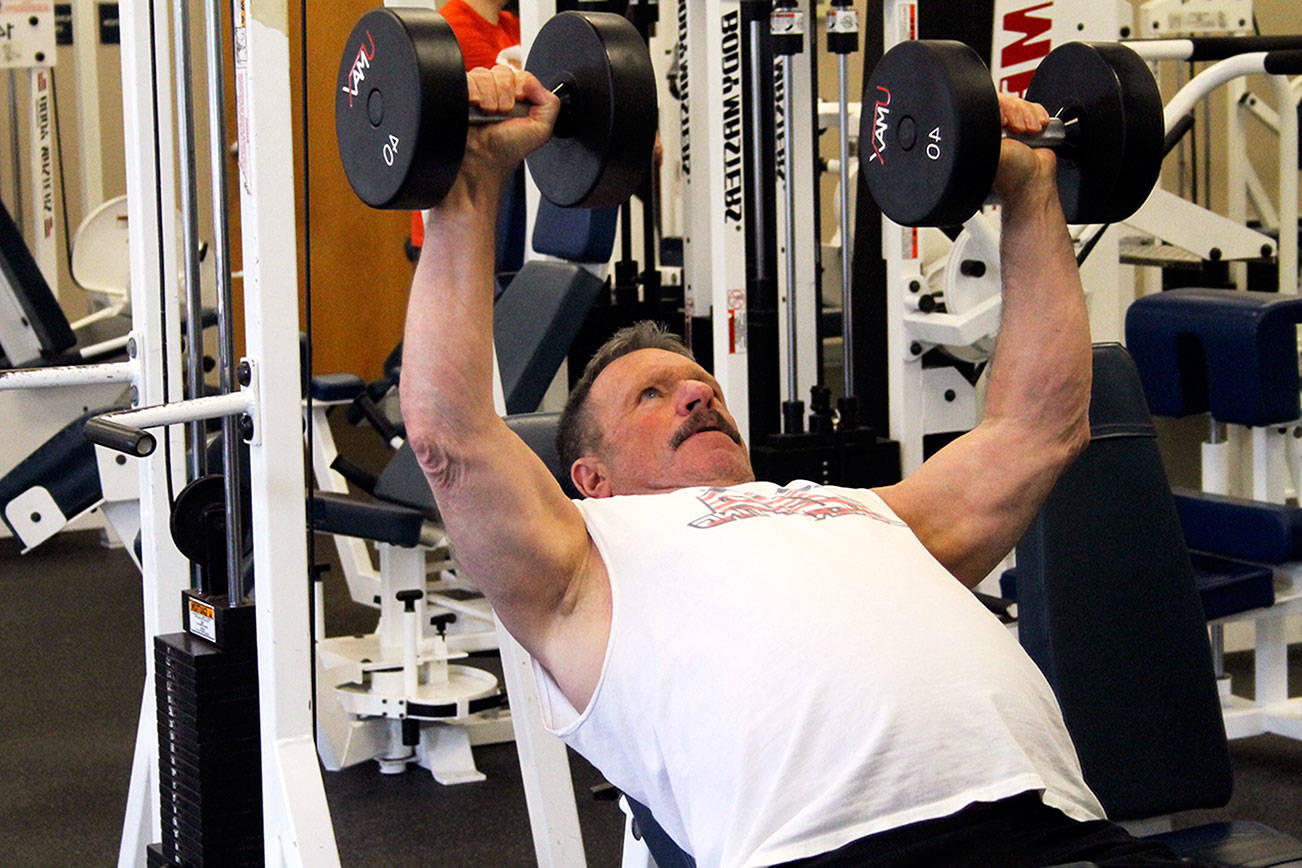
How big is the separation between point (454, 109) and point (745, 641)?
0.55 m

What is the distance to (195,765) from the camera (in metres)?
1.82

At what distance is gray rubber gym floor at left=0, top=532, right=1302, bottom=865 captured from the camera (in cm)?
277

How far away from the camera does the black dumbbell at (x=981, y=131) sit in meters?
1.53

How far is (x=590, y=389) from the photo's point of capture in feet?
6.09

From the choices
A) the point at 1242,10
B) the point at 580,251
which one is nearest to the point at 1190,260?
the point at 1242,10

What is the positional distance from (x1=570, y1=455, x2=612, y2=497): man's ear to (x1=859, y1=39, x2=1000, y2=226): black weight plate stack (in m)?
0.44

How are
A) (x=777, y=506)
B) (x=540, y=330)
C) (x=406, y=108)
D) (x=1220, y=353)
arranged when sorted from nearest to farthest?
(x=406, y=108) → (x=777, y=506) → (x=1220, y=353) → (x=540, y=330)

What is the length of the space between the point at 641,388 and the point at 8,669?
2.79 meters

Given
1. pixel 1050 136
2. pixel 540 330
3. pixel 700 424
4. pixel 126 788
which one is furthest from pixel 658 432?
pixel 126 788

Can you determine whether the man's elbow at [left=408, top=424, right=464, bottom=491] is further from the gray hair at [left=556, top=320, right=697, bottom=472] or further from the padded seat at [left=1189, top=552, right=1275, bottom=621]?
the padded seat at [left=1189, top=552, right=1275, bottom=621]

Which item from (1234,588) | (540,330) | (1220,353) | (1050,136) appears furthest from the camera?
(540,330)

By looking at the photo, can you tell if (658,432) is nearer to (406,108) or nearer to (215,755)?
(406,108)

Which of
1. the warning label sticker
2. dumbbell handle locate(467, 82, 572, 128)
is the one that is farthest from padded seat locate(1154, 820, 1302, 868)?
the warning label sticker

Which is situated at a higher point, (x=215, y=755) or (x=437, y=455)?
(x=437, y=455)
